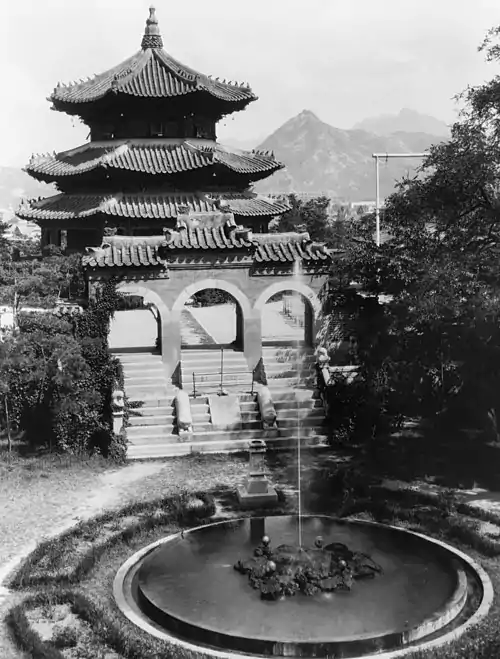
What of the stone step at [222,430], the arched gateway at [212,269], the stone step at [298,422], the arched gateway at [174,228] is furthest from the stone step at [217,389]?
the stone step at [298,422]

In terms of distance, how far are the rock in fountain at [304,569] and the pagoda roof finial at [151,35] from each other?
28.3m

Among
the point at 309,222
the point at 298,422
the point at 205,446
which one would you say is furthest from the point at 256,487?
the point at 309,222

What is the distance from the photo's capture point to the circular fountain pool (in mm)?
11234

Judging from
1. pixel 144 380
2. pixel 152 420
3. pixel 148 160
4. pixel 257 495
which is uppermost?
pixel 148 160

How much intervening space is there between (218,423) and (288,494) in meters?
4.71

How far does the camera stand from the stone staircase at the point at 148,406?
21.4 meters

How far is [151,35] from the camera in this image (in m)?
37.2

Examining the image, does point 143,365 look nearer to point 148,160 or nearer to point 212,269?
point 212,269

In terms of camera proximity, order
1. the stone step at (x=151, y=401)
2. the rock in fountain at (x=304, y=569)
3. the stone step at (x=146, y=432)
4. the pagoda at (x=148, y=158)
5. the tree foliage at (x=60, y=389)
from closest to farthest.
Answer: the rock in fountain at (x=304, y=569) < the tree foliage at (x=60, y=389) < the stone step at (x=146, y=432) < the stone step at (x=151, y=401) < the pagoda at (x=148, y=158)

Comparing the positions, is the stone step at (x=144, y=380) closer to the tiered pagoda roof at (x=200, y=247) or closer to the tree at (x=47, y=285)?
the tiered pagoda roof at (x=200, y=247)

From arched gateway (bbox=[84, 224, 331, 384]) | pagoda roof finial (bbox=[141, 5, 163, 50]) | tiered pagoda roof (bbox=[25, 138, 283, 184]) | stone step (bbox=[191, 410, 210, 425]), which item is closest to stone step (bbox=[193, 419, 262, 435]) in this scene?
stone step (bbox=[191, 410, 210, 425])

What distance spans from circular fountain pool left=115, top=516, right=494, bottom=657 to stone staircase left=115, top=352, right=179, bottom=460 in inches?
251

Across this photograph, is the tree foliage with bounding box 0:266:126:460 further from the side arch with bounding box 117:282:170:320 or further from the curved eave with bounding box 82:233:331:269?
the curved eave with bounding box 82:233:331:269

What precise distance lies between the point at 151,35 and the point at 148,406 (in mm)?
20769
